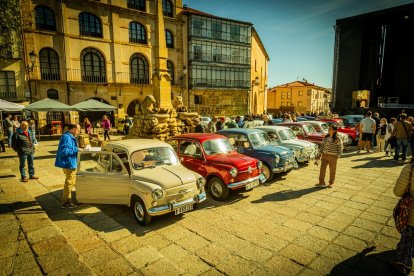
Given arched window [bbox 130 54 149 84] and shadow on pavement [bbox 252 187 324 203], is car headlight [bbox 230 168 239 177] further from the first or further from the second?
arched window [bbox 130 54 149 84]

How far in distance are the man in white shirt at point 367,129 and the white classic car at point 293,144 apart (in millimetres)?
4066

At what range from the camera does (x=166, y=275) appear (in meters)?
3.35

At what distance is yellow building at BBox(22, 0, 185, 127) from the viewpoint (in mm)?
22425

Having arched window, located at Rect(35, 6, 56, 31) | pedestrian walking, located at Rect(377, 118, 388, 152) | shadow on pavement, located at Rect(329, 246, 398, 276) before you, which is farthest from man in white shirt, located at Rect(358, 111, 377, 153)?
arched window, located at Rect(35, 6, 56, 31)

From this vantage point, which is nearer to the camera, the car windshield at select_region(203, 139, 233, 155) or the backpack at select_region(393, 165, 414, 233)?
the backpack at select_region(393, 165, 414, 233)

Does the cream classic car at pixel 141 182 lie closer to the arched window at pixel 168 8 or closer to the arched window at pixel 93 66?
the arched window at pixel 93 66

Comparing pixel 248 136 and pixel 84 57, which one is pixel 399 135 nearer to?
pixel 248 136

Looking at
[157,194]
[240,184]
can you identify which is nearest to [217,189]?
[240,184]

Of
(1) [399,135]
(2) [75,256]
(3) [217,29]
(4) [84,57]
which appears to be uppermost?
(3) [217,29]

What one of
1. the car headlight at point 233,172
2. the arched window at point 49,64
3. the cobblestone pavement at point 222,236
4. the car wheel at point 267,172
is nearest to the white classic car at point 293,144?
the car wheel at point 267,172

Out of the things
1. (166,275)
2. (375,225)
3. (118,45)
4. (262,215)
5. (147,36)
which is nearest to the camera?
(166,275)

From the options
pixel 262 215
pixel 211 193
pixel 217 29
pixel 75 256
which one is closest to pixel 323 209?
pixel 262 215

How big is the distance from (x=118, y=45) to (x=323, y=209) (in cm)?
2722

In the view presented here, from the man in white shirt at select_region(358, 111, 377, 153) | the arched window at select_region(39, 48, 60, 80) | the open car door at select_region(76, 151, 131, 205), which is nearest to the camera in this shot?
the open car door at select_region(76, 151, 131, 205)
